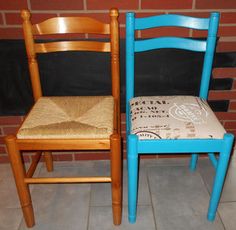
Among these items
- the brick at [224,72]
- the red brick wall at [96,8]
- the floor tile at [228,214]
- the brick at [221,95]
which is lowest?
the floor tile at [228,214]

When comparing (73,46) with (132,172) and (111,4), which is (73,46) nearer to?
(111,4)

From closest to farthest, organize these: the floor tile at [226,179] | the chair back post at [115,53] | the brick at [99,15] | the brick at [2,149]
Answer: the chair back post at [115,53]
the brick at [99,15]
the floor tile at [226,179]
the brick at [2,149]

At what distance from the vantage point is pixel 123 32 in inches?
54.1

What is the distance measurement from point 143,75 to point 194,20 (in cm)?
38

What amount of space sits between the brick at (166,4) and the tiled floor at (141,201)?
94cm

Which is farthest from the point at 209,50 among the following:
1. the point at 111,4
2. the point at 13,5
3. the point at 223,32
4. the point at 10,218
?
the point at 10,218

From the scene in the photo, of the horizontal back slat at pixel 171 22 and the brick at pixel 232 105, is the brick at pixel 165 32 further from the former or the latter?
the brick at pixel 232 105

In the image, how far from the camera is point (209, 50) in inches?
51.4

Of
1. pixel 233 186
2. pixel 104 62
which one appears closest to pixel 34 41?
pixel 104 62

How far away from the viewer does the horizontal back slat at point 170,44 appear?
130 cm

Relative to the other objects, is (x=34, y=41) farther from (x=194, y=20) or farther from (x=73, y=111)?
(x=194, y=20)

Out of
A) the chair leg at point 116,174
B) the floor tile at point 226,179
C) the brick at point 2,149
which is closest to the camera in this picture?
the chair leg at point 116,174

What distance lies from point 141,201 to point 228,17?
1058mm

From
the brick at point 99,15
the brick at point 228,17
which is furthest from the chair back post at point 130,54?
the brick at point 228,17
